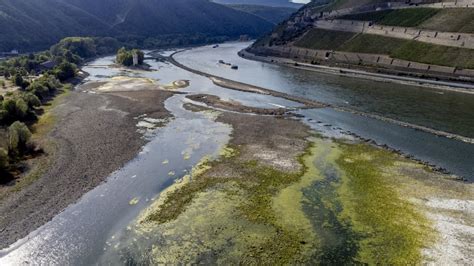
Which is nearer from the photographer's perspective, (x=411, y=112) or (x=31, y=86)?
(x=411, y=112)

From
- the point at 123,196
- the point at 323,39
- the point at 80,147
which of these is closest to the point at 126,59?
the point at 323,39

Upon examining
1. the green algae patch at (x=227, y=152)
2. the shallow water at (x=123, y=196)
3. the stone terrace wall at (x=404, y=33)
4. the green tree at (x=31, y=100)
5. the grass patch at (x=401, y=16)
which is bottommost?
the green tree at (x=31, y=100)

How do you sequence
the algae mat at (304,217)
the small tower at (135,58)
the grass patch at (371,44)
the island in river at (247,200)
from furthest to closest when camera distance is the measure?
the small tower at (135,58)
the grass patch at (371,44)
the island in river at (247,200)
the algae mat at (304,217)

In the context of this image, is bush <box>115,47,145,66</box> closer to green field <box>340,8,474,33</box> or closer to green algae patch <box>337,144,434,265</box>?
green field <box>340,8,474,33</box>

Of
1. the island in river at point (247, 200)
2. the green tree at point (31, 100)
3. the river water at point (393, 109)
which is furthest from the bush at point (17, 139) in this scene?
the river water at point (393, 109)

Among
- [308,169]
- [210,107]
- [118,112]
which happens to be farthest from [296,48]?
[308,169]

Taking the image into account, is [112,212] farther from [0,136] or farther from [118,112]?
[118,112]

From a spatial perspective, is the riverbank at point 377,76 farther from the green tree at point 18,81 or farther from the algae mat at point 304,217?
the green tree at point 18,81
